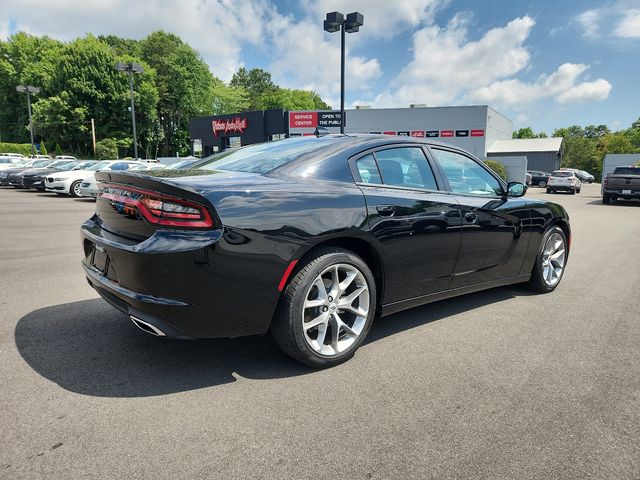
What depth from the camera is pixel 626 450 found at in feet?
7.09

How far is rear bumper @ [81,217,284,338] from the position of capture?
2.43 m

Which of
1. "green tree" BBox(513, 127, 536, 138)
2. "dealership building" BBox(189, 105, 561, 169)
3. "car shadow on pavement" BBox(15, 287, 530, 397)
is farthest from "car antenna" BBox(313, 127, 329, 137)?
"green tree" BBox(513, 127, 536, 138)

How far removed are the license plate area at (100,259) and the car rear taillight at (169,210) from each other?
39 cm

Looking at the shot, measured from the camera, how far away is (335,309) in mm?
2988

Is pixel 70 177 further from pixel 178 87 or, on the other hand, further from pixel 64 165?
pixel 178 87

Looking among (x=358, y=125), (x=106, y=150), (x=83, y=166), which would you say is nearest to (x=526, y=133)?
(x=358, y=125)

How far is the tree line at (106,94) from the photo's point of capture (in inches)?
2021

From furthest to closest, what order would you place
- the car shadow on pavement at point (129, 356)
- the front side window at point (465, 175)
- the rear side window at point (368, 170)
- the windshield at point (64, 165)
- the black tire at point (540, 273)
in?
the windshield at point (64, 165) < the black tire at point (540, 273) < the front side window at point (465, 175) < the rear side window at point (368, 170) < the car shadow on pavement at point (129, 356)

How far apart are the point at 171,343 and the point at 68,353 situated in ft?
2.21

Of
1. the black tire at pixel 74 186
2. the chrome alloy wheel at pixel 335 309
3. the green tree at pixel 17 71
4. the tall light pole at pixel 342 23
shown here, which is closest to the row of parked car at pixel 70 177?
the black tire at pixel 74 186

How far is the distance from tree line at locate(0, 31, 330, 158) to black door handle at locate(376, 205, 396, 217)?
53.7 m

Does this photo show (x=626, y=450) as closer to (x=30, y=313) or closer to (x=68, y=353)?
(x=68, y=353)

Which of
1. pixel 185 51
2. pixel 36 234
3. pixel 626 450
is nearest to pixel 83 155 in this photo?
pixel 185 51

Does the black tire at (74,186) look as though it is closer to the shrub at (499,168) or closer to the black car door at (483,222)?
the black car door at (483,222)
